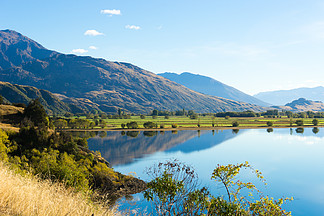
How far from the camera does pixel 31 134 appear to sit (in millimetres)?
28484

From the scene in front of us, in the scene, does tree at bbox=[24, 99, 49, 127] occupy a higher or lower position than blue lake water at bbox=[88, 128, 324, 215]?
higher

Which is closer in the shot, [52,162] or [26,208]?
[26,208]

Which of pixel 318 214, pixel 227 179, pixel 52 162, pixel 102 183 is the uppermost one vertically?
pixel 227 179

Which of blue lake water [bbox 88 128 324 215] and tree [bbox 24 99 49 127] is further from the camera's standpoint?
tree [bbox 24 99 49 127]

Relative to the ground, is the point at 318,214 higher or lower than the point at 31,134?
lower

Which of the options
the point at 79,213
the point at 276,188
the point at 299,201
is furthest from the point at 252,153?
the point at 79,213

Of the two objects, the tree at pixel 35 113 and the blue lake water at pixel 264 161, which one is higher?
the tree at pixel 35 113

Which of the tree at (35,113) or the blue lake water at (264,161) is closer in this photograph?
the blue lake water at (264,161)

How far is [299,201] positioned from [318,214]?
10.8ft

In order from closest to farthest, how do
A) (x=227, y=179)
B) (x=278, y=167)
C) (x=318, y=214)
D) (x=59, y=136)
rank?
(x=227, y=179) → (x=318, y=214) → (x=59, y=136) → (x=278, y=167)

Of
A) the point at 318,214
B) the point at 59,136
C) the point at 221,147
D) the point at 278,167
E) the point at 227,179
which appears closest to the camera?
the point at 227,179

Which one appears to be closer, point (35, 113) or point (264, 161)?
point (35, 113)

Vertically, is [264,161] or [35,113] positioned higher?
[35,113]

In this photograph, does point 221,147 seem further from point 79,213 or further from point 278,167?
point 79,213
